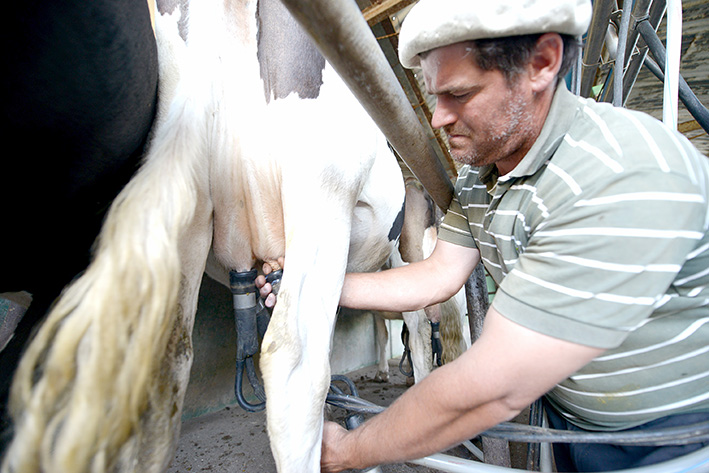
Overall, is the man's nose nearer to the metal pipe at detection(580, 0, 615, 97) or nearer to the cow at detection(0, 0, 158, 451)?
the cow at detection(0, 0, 158, 451)

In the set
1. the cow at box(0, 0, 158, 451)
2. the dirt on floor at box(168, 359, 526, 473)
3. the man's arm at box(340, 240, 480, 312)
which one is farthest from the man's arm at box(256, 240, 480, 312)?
the dirt on floor at box(168, 359, 526, 473)

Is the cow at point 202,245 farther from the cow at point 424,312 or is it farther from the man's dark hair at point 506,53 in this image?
the cow at point 424,312

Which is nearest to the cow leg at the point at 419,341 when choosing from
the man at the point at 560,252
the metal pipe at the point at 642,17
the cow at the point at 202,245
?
the man at the point at 560,252

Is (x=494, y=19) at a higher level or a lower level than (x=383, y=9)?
lower

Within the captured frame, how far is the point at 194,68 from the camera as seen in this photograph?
2.39 feet

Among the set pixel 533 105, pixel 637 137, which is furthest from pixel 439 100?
pixel 637 137

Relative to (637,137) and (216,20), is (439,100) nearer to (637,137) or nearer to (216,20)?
(637,137)

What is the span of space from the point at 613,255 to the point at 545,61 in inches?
14.7

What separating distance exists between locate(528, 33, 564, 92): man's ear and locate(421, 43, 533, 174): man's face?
0.02m

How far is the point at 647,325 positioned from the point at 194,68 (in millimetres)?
978

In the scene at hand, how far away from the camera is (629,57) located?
1.51 m

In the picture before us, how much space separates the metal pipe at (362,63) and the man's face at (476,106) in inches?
3.0

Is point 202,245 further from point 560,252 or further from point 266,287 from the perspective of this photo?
point 560,252

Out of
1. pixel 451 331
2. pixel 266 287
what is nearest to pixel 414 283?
pixel 266 287
